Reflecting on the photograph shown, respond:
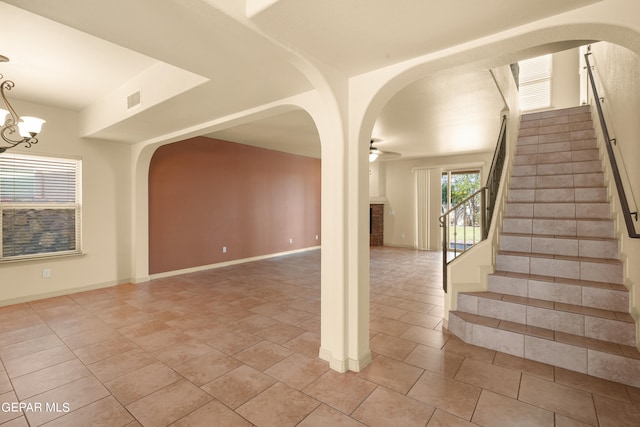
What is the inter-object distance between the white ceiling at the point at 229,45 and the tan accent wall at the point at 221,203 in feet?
4.81

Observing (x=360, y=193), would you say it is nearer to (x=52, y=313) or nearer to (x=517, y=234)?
(x=517, y=234)

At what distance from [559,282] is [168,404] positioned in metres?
3.30

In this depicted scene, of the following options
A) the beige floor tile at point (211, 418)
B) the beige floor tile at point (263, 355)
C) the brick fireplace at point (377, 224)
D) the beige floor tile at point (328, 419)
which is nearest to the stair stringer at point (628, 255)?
the beige floor tile at point (328, 419)

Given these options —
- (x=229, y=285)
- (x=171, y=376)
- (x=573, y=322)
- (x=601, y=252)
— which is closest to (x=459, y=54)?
(x=573, y=322)

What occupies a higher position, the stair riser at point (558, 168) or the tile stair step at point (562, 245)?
the stair riser at point (558, 168)

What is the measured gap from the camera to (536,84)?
7445 millimetres

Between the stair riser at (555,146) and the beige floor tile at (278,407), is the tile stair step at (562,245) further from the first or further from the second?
the beige floor tile at (278,407)

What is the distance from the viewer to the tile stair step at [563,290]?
8.43ft

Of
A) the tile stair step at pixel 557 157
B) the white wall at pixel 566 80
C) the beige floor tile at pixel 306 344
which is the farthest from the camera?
the white wall at pixel 566 80

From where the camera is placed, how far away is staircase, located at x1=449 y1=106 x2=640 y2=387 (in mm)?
2357

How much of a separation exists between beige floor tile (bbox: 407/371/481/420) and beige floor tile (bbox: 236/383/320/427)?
0.71 metres

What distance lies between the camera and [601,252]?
2984 mm

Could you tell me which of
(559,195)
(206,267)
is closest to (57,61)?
(206,267)

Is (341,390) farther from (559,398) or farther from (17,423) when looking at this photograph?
(17,423)
